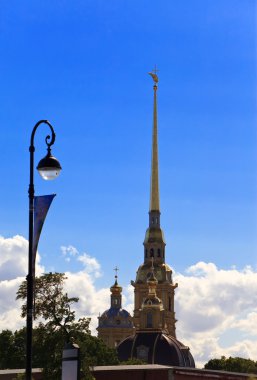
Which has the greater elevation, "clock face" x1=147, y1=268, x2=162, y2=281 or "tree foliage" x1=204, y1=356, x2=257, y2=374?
"clock face" x1=147, y1=268, x2=162, y2=281

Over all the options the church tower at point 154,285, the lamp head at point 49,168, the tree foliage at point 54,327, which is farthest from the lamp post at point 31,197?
the church tower at point 154,285

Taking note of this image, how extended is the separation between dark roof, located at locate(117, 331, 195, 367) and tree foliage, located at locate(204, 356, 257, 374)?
7.22 metres

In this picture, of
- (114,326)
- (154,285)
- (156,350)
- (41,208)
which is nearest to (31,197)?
(41,208)

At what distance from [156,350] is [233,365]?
Result: 16763mm

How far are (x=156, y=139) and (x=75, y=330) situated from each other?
116 m

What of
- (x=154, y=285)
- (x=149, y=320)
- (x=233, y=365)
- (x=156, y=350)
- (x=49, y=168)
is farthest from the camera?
(x=154, y=285)

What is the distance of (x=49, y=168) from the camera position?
2130cm

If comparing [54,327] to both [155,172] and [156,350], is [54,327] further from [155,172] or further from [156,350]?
[155,172]

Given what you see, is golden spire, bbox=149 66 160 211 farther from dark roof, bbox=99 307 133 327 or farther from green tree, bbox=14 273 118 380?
green tree, bbox=14 273 118 380

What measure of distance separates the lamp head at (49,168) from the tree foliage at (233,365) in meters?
116

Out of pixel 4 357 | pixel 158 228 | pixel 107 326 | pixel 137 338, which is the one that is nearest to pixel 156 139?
pixel 158 228

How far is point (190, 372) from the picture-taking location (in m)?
61.7

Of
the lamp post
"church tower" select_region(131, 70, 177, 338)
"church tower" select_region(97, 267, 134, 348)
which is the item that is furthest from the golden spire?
the lamp post

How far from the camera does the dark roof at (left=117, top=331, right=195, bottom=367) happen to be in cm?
12512
